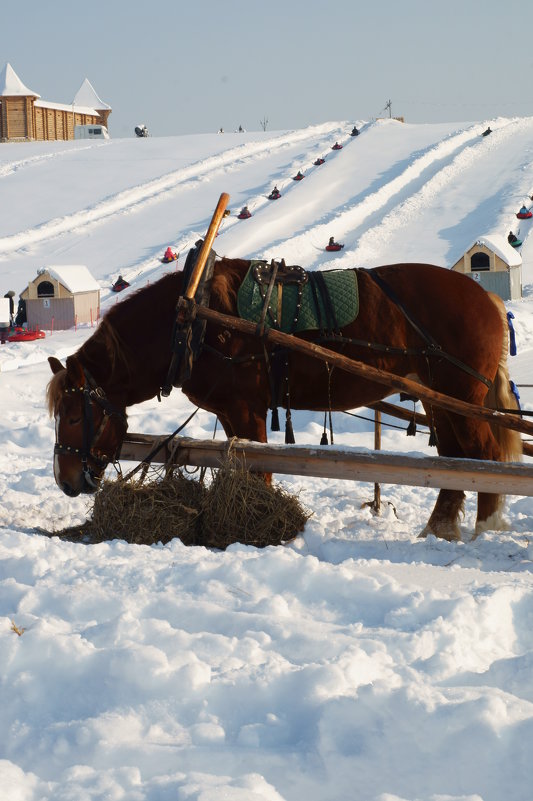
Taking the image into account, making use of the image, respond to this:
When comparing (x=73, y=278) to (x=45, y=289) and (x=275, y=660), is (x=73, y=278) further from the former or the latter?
(x=275, y=660)

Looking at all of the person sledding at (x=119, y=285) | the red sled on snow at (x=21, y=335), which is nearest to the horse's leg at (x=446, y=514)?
the red sled on snow at (x=21, y=335)

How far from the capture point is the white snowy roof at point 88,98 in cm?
8389

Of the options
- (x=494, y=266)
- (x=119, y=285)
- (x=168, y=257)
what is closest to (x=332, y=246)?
(x=168, y=257)

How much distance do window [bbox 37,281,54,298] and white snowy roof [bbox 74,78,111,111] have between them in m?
63.5

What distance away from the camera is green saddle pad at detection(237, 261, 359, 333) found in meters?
5.47

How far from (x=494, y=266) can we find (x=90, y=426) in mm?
22544

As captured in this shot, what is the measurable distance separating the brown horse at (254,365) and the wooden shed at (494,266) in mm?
20961

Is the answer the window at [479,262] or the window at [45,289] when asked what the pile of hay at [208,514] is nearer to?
the window at [45,289]

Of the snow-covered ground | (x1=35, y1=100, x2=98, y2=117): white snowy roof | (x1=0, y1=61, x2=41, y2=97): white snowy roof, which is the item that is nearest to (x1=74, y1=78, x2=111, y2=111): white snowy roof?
(x1=35, y1=100, x2=98, y2=117): white snowy roof

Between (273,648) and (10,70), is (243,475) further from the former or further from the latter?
(10,70)

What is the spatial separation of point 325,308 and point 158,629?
270 cm

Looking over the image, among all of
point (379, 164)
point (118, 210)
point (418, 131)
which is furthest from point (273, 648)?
point (418, 131)

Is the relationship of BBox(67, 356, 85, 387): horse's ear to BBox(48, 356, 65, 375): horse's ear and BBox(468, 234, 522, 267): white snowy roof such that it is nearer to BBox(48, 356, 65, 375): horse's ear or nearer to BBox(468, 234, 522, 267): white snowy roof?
BBox(48, 356, 65, 375): horse's ear

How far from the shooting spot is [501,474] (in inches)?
201
